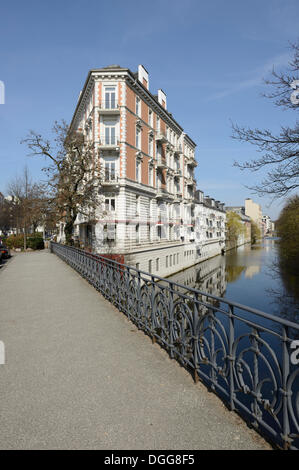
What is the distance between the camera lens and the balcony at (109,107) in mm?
27750

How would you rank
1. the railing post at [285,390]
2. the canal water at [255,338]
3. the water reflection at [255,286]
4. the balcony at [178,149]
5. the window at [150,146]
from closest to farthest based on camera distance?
1. the railing post at [285,390]
2. the canal water at [255,338]
3. the water reflection at [255,286]
4. the window at [150,146]
5. the balcony at [178,149]

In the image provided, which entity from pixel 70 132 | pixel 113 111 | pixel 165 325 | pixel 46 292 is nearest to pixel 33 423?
pixel 165 325

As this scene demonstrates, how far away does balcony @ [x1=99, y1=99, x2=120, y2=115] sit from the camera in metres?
27.8

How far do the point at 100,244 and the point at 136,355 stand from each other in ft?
76.8

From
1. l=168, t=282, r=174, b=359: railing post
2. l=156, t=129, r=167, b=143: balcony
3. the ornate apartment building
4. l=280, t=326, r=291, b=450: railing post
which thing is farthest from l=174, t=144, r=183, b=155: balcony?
l=280, t=326, r=291, b=450: railing post

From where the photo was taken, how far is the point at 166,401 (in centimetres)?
348

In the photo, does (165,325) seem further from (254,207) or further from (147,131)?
(254,207)

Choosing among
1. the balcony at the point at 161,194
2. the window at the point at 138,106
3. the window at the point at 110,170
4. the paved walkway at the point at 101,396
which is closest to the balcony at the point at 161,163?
the balcony at the point at 161,194

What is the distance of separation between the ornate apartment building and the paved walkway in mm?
17546

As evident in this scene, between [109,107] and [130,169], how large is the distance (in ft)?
20.1

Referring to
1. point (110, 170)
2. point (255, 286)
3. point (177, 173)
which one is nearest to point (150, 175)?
point (110, 170)

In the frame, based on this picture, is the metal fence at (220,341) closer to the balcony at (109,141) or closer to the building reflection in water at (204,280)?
the building reflection in water at (204,280)

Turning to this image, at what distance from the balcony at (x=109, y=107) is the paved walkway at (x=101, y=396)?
82.9 ft

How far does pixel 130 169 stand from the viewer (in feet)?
97.1
